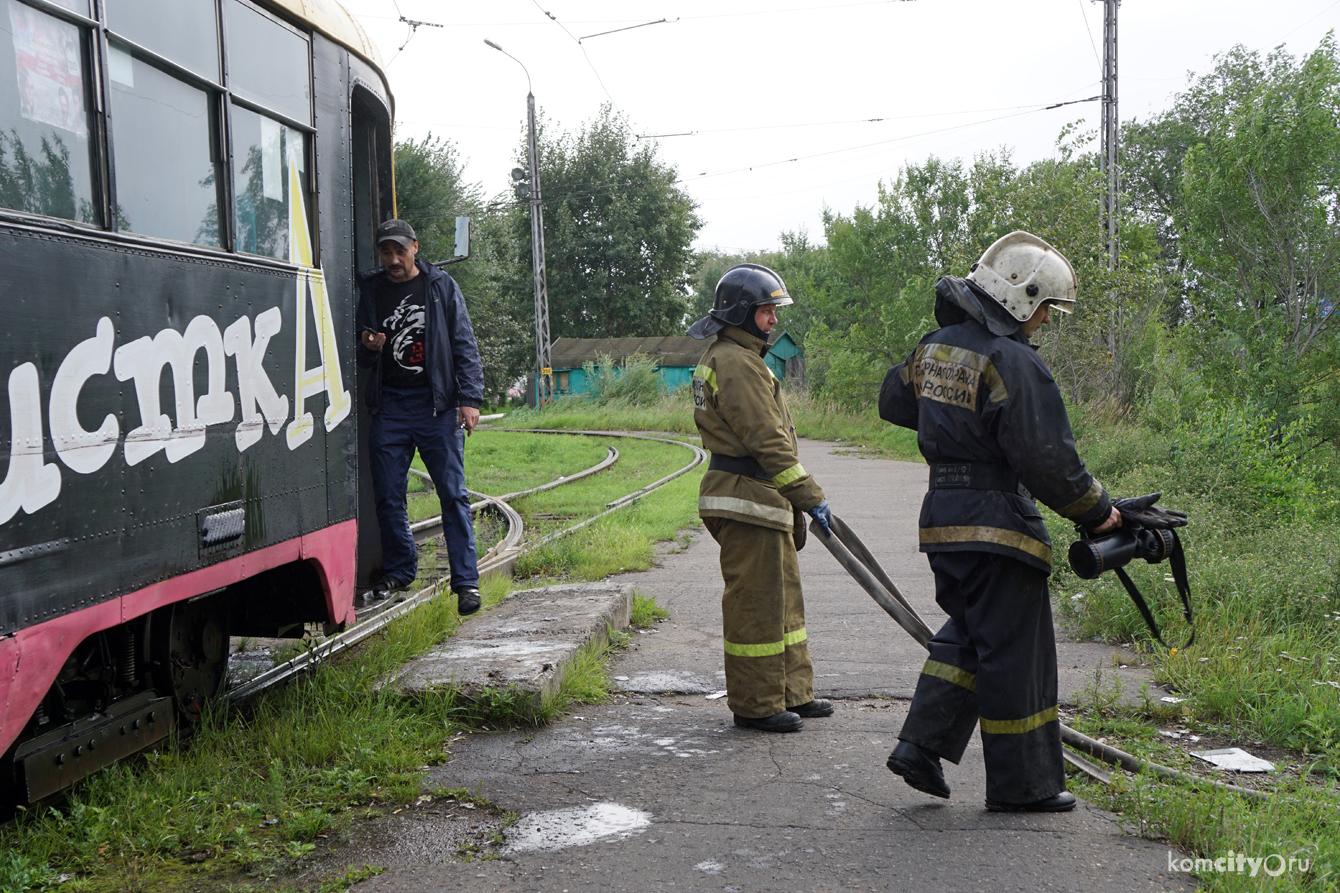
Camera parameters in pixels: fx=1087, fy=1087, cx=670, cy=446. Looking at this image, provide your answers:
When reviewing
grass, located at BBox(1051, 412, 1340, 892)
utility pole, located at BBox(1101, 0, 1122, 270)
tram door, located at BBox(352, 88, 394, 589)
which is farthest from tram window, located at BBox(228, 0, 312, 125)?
utility pole, located at BBox(1101, 0, 1122, 270)

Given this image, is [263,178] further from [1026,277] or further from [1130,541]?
[1130,541]

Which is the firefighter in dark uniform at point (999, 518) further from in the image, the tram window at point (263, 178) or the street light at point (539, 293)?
the street light at point (539, 293)

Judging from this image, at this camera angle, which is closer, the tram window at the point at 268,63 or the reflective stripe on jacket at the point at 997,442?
the reflective stripe on jacket at the point at 997,442

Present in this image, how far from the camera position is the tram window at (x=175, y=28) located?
11.5 feet

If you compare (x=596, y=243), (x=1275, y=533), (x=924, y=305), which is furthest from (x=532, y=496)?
(x=596, y=243)

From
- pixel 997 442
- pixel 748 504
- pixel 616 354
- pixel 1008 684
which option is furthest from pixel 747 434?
pixel 616 354

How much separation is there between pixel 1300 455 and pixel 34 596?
12.4 metres

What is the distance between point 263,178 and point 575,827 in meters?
2.86

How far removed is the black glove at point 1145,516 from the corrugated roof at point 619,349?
5082 cm

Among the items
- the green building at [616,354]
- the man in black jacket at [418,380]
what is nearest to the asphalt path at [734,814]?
the man in black jacket at [418,380]

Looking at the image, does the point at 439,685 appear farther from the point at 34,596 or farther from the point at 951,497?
the point at 951,497

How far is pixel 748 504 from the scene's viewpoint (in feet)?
15.6

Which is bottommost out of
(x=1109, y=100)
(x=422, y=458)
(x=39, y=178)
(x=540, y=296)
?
(x=422, y=458)

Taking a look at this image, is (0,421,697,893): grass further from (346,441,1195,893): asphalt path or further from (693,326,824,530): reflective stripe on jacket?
(693,326,824,530): reflective stripe on jacket
